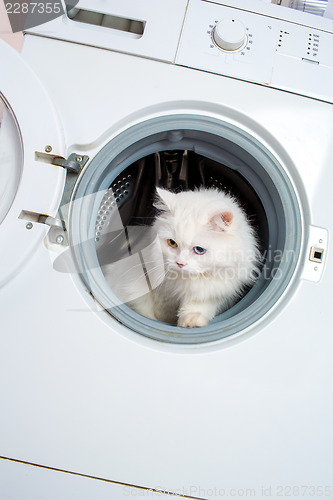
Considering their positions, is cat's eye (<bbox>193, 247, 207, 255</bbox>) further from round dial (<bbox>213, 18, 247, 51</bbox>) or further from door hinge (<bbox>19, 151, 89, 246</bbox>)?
round dial (<bbox>213, 18, 247, 51</bbox>)

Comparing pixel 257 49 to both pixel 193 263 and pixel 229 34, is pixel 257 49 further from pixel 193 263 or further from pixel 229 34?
pixel 193 263

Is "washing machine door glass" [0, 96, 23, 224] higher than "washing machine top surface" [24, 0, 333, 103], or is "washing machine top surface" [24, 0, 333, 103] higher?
"washing machine top surface" [24, 0, 333, 103]

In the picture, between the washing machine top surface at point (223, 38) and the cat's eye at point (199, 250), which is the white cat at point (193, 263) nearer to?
the cat's eye at point (199, 250)

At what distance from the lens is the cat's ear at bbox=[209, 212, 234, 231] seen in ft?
3.17

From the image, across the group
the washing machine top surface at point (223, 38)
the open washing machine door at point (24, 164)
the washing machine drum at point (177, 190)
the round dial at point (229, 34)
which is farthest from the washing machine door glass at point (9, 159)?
the round dial at point (229, 34)

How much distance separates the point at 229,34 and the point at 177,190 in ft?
1.81

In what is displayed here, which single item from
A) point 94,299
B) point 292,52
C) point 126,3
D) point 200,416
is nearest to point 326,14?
point 292,52

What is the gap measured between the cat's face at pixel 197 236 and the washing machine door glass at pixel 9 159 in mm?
371

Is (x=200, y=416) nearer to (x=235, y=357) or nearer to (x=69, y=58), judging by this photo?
(x=235, y=357)

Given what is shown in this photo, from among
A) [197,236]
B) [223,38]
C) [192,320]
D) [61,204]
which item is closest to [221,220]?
[197,236]

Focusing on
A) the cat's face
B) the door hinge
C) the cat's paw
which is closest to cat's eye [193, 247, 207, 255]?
the cat's face

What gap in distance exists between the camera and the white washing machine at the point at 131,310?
2.89ft

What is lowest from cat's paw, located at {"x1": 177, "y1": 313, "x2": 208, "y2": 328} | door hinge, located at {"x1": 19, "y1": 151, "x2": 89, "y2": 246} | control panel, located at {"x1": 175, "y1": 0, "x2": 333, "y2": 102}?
cat's paw, located at {"x1": 177, "y1": 313, "x2": 208, "y2": 328}

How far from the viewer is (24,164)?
0.95 m
